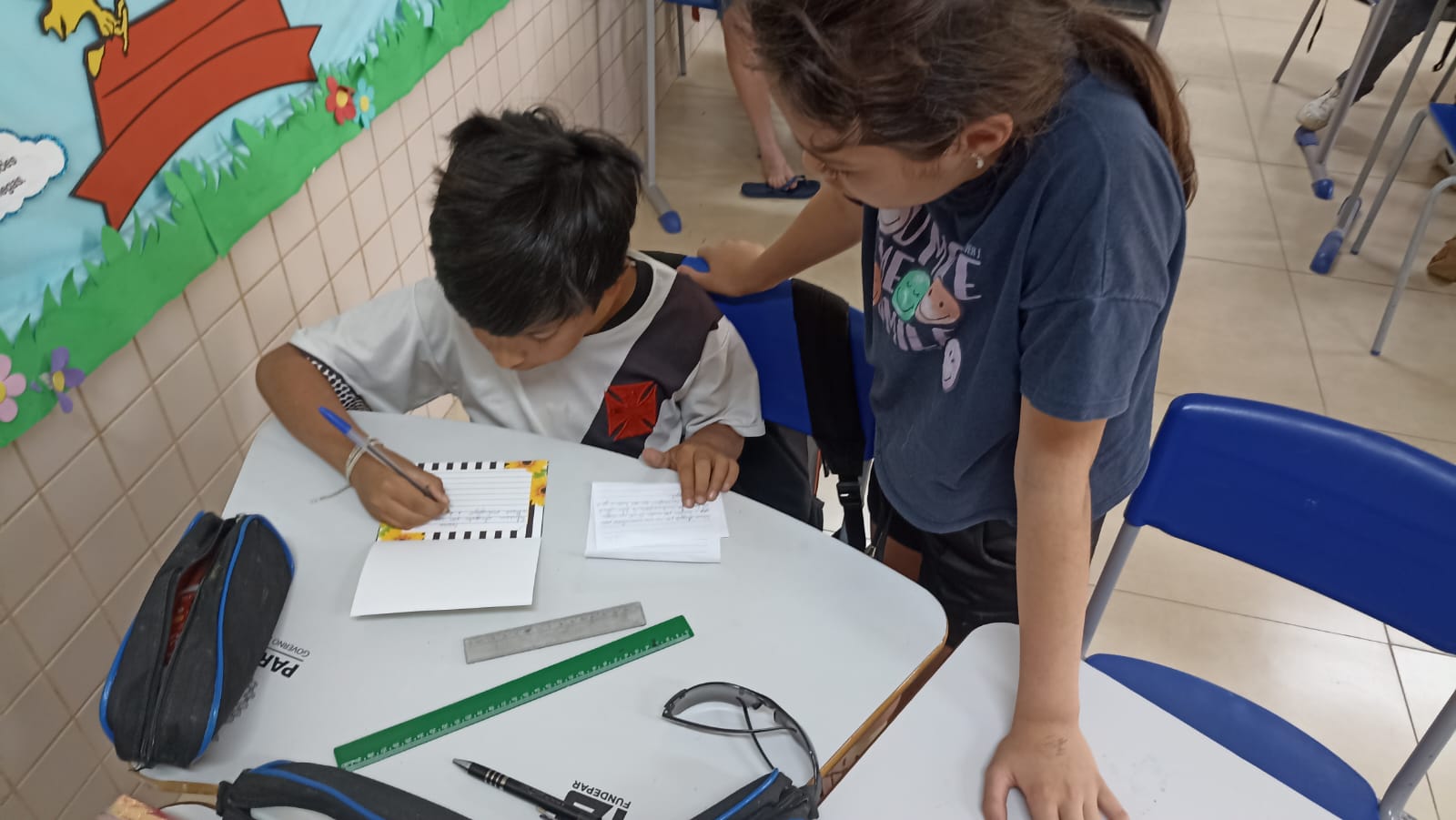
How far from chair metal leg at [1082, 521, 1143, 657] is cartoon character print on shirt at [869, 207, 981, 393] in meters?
0.41

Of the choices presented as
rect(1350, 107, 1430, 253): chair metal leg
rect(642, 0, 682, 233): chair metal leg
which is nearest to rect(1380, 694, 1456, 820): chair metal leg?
rect(1350, 107, 1430, 253): chair metal leg

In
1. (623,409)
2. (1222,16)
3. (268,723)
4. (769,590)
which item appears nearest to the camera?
(268,723)

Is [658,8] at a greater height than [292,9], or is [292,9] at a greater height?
[292,9]

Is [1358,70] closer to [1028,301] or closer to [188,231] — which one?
[1028,301]

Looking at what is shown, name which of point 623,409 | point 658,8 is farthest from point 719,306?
point 658,8

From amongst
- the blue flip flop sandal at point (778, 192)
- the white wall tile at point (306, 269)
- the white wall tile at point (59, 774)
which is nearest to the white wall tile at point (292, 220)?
the white wall tile at point (306, 269)

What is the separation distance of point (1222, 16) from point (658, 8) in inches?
111

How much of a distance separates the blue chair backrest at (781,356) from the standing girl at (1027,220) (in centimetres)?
32

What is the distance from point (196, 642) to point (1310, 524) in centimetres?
115

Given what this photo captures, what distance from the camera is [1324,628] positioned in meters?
1.98

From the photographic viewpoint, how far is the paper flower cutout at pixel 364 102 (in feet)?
5.28

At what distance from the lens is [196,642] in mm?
842

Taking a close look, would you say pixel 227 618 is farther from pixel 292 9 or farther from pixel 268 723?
pixel 292 9

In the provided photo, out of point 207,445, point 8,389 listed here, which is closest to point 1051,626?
point 8,389
